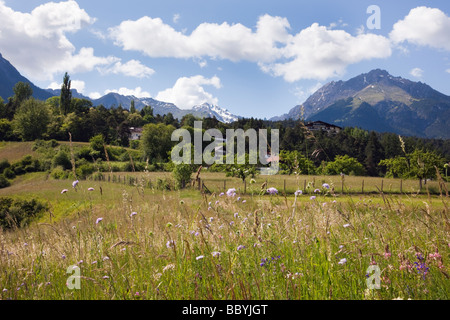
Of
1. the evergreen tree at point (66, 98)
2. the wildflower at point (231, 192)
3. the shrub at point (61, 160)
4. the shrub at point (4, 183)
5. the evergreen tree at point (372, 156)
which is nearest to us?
the wildflower at point (231, 192)

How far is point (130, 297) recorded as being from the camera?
7.58 feet

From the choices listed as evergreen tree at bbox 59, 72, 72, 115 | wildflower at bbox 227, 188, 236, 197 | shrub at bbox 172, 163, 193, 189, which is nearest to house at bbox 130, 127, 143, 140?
evergreen tree at bbox 59, 72, 72, 115

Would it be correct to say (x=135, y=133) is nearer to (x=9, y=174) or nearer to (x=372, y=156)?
(x=9, y=174)

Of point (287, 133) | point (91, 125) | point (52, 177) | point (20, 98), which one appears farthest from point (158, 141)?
point (20, 98)

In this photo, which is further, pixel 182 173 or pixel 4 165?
pixel 4 165

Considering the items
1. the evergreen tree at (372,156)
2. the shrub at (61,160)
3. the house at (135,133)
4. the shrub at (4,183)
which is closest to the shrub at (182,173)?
the shrub at (61,160)

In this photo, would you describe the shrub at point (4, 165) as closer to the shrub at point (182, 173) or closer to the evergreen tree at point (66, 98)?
the evergreen tree at point (66, 98)

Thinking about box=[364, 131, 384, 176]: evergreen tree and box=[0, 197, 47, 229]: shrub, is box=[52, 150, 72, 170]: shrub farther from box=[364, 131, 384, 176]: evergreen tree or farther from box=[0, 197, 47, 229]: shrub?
box=[364, 131, 384, 176]: evergreen tree

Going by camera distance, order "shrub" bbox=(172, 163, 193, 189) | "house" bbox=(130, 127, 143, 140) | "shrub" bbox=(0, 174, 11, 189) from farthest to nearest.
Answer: "house" bbox=(130, 127, 143, 140) → "shrub" bbox=(0, 174, 11, 189) → "shrub" bbox=(172, 163, 193, 189)

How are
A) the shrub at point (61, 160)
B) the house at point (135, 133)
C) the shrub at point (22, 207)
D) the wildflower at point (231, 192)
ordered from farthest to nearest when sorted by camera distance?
the house at point (135, 133) → the shrub at point (61, 160) → the shrub at point (22, 207) → the wildflower at point (231, 192)

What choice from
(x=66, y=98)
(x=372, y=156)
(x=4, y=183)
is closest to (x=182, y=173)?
(x=4, y=183)
